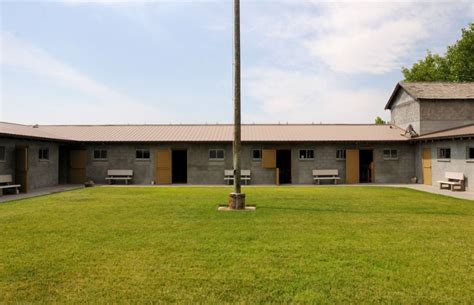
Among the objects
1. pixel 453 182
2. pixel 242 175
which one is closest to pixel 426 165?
pixel 453 182

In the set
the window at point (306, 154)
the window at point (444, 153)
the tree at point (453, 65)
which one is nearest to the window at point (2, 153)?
the window at point (306, 154)

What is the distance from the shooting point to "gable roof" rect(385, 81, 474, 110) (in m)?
→ 25.1

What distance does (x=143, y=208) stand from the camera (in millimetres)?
13070

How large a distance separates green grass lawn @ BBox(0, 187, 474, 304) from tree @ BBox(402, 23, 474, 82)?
38983mm

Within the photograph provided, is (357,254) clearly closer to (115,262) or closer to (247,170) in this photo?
(115,262)

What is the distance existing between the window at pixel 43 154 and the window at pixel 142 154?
5.50 metres

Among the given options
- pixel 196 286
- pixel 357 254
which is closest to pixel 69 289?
pixel 196 286

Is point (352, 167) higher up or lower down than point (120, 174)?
higher up

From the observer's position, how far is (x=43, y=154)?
73.5ft

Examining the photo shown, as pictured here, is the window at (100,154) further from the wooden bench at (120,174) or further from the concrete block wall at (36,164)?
the concrete block wall at (36,164)

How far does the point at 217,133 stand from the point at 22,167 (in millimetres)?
12557

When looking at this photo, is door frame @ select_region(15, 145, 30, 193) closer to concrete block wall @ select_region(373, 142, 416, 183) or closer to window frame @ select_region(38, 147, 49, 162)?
window frame @ select_region(38, 147, 49, 162)

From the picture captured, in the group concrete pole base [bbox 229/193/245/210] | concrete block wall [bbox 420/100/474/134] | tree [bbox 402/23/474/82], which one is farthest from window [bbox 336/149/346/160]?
tree [bbox 402/23/474/82]

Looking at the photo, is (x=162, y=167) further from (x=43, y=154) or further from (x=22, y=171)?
(x=22, y=171)
